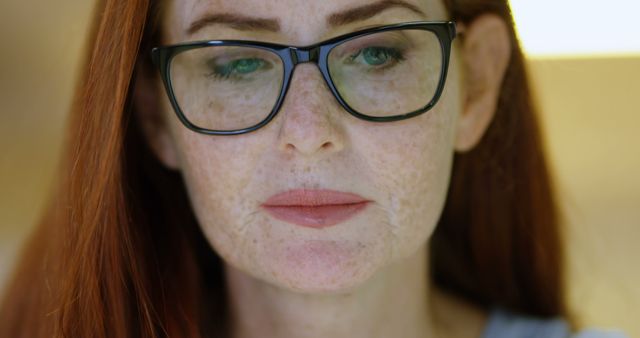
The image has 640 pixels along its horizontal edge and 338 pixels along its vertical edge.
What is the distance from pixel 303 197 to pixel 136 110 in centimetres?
45

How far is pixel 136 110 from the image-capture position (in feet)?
5.56

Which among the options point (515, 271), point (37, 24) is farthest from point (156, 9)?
point (37, 24)

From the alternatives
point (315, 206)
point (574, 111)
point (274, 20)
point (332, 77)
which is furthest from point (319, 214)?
point (574, 111)

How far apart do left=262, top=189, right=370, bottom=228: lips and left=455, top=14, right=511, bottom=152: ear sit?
0.38 m

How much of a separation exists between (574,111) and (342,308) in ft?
5.79

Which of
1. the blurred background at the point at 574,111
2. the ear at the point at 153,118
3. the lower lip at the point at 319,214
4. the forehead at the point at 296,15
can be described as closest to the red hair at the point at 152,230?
the ear at the point at 153,118

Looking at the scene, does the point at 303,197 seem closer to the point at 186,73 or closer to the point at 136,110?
the point at 186,73

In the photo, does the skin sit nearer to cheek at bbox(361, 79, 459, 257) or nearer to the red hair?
cheek at bbox(361, 79, 459, 257)

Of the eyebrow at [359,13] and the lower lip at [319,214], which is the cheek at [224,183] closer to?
the lower lip at [319,214]

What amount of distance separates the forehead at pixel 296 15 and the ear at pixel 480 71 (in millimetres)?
264

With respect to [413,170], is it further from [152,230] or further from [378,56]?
[152,230]

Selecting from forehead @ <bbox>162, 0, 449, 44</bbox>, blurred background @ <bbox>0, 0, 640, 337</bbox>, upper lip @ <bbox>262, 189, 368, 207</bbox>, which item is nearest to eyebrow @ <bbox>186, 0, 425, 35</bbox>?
forehead @ <bbox>162, 0, 449, 44</bbox>

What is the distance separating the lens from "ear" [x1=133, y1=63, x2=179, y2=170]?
165 centimetres

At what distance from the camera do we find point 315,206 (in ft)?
4.82
